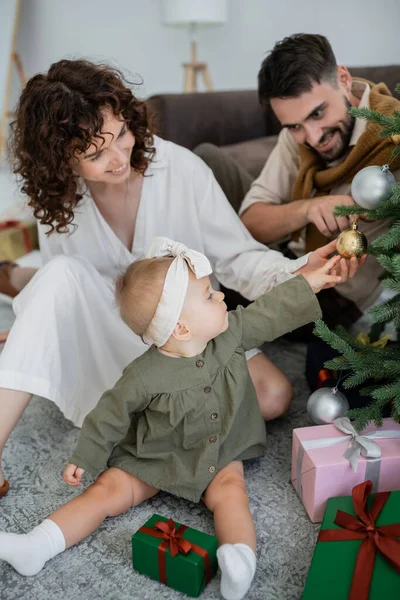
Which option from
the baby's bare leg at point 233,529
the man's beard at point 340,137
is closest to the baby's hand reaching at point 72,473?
the baby's bare leg at point 233,529

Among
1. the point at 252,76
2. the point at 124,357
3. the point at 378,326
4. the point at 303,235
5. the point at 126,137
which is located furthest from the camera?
the point at 252,76

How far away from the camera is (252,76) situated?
159 inches

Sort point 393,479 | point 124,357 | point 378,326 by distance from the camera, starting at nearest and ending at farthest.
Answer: point 393,479, point 124,357, point 378,326

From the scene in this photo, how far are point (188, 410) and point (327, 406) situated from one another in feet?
1.08

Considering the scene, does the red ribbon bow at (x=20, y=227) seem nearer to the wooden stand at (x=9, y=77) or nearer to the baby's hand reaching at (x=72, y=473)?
Result: the baby's hand reaching at (x=72, y=473)

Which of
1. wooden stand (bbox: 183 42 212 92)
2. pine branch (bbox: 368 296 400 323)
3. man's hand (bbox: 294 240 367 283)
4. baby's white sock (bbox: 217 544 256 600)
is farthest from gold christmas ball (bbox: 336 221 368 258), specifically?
wooden stand (bbox: 183 42 212 92)

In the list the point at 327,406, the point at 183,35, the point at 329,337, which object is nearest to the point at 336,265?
the point at 329,337

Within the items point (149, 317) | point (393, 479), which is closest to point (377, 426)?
point (393, 479)

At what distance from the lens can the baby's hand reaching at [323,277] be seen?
53.5 inches

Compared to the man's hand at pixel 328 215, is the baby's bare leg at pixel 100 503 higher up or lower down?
lower down

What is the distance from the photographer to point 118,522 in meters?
1.34

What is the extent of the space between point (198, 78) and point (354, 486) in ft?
11.6

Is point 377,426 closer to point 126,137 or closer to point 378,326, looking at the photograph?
point 378,326

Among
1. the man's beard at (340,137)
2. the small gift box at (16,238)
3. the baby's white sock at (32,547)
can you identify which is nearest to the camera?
the baby's white sock at (32,547)
